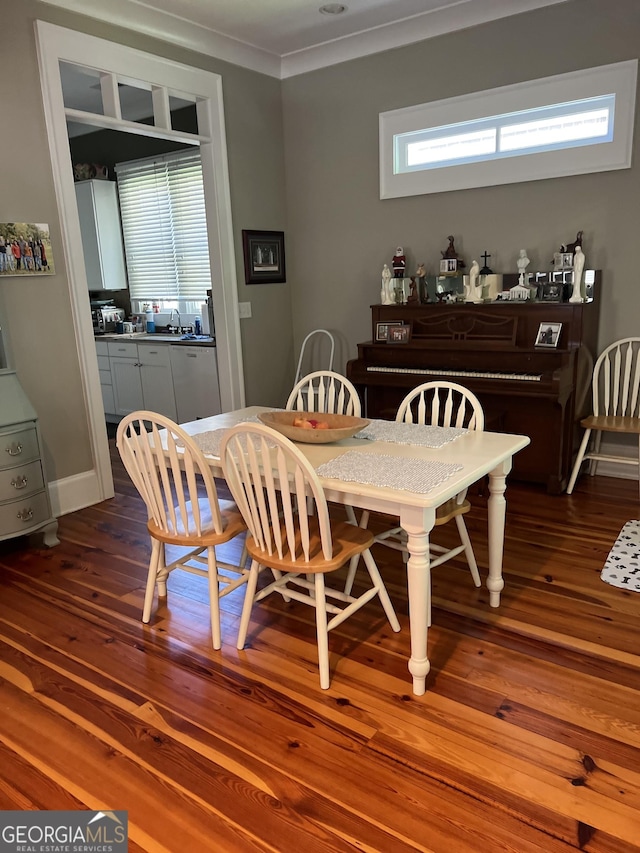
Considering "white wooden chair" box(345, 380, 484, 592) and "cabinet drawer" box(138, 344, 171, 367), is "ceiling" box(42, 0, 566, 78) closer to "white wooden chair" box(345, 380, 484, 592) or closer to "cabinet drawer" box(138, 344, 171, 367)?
"cabinet drawer" box(138, 344, 171, 367)

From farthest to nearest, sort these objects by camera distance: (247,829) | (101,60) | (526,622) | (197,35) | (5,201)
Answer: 1. (197,35)
2. (101,60)
3. (5,201)
4. (526,622)
5. (247,829)

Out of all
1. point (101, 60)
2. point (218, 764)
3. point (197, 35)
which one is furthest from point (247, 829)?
point (197, 35)

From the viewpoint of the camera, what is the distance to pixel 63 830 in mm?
1592

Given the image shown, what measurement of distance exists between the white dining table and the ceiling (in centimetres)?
270

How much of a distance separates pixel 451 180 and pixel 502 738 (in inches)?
137

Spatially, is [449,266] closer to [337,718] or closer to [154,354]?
[154,354]

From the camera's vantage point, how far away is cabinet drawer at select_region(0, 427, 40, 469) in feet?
9.96

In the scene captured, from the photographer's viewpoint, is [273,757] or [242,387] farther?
[242,387]

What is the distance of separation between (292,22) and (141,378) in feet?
9.84

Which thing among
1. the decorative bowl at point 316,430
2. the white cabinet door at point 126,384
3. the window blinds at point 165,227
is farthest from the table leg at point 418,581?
the window blinds at point 165,227

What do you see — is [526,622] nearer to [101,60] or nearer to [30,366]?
[30,366]

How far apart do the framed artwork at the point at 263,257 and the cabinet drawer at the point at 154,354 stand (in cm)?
103

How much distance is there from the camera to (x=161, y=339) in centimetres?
541

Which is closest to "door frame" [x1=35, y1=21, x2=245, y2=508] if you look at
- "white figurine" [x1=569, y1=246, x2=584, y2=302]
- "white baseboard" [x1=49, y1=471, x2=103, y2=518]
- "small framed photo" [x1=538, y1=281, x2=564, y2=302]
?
"white baseboard" [x1=49, y1=471, x2=103, y2=518]
